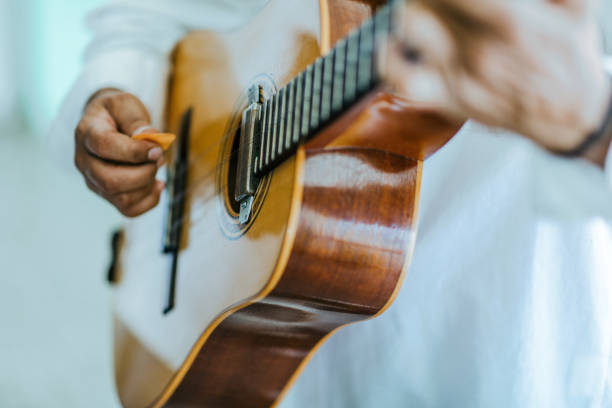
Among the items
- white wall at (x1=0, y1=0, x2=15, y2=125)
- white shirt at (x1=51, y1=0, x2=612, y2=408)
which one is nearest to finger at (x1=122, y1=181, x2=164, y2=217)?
white shirt at (x1=51, y1=0, x2=612, y2=408)

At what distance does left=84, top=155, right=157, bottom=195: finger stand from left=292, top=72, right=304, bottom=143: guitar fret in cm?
33

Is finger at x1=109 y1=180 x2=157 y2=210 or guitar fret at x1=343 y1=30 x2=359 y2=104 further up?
guitar fret at x1=343 y1=30 x2=359 y2=104

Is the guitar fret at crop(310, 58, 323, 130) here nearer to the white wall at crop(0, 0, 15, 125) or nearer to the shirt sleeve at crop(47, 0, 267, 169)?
the shirt sleeve at crop(47, 0, 267, 169)

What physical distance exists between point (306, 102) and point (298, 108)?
0.02 m

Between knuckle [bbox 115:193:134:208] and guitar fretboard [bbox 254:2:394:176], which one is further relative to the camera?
knuckle [bbox 115:193:134:208]

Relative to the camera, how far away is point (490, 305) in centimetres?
62

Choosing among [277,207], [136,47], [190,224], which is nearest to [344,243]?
[277,207]

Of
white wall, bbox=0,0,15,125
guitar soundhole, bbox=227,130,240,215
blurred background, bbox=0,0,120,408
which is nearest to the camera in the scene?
guitar soundhole, bbox=227,130,240,215

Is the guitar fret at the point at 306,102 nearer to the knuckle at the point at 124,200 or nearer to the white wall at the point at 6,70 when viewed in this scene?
the knuckle at the point at 124,200

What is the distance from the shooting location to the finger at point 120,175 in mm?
732

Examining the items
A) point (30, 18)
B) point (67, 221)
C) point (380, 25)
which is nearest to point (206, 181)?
point (380, 25)

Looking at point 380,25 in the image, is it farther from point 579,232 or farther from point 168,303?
point 168,303

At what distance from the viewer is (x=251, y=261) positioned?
1.89 feet

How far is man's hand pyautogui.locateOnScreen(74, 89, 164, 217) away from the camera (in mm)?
720
